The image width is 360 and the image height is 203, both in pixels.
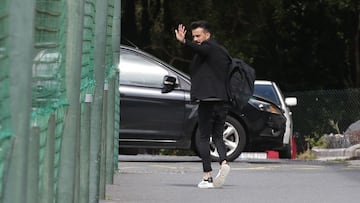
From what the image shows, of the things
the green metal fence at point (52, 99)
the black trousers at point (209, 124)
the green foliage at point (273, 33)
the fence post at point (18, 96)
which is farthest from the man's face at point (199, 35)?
the green foliage at point (273, 33)

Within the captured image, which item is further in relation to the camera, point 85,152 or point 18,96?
point 85,152

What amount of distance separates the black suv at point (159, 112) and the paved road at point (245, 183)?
333 mm

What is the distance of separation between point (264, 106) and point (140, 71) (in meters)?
2.01

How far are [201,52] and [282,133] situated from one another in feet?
20.6

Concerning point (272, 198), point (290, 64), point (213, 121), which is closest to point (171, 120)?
point (213, 121)

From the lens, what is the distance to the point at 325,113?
27.5 metres

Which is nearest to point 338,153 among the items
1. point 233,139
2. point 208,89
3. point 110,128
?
point 233,139

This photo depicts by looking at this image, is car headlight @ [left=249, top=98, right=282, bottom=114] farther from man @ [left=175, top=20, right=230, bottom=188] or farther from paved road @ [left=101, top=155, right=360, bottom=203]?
man @ [left=175, top=20, right=230, bottom=188]

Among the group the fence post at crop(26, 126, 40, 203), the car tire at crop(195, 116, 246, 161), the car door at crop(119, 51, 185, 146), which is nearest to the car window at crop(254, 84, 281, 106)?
the car tire at crop(195, 116, 246, 161)

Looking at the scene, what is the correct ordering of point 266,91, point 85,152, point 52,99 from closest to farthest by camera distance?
point 52,99 → point 85,152 → point 266,91

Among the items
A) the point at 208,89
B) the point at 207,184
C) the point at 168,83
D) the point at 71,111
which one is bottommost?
the point at 207,184

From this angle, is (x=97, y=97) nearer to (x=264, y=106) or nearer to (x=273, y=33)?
(x=264, y=106)

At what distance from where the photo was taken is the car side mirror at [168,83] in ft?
56.8

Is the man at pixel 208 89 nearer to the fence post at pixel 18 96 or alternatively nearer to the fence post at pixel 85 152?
the fence post at pixel 85 152
